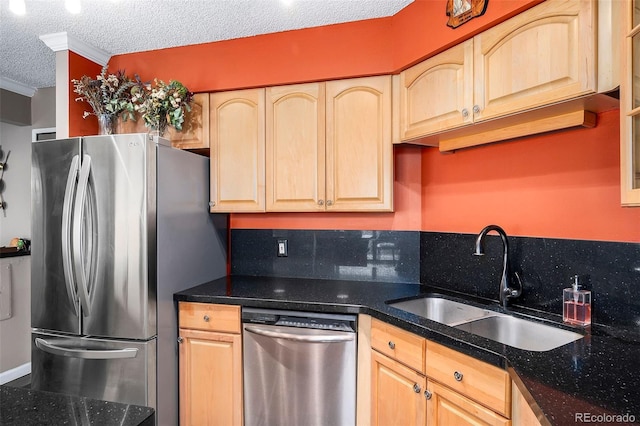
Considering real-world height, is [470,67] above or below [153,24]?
below

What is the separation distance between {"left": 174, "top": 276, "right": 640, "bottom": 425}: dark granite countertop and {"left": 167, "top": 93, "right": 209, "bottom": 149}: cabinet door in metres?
0.94

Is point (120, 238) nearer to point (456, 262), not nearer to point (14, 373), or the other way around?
point (456, 262)

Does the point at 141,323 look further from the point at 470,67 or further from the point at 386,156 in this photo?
the point at 470,67

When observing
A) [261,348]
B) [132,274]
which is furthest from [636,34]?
[132,274]

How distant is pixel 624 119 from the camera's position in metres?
1.14

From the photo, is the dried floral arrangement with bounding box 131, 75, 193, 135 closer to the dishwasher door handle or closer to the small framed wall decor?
the dishwasher door handle

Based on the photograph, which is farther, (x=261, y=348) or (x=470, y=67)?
(x=261, y=348)

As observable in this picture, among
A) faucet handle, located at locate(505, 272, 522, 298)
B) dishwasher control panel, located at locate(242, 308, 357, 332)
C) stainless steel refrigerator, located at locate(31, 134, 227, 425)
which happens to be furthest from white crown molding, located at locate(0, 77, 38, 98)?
faucet handle, located at locate(505, 272, 522, 298)

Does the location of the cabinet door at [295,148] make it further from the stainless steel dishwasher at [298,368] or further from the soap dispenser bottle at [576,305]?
the soap dispenser bottle at [576,305]

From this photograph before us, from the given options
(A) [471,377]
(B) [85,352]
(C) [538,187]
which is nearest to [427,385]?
(A) [471,377]

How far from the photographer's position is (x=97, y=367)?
6.46 ft

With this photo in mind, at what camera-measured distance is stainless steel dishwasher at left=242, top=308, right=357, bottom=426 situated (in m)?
1.85

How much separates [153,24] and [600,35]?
2.18 metres

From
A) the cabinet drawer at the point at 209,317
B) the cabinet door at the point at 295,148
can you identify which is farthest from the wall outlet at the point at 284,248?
the cabinet drawer at the point at 209,317
